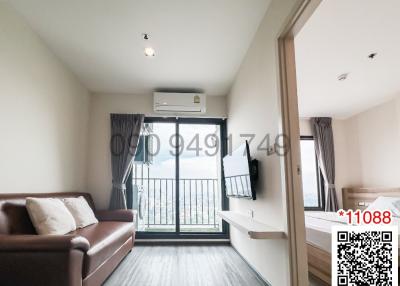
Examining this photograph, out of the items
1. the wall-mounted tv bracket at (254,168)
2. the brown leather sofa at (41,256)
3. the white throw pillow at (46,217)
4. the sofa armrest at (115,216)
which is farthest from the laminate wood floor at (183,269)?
the wall-mounted tv bracket at (254,168)

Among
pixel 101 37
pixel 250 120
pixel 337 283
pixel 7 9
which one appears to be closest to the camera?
pixel 337 283

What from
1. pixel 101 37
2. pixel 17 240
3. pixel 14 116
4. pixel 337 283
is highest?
pixel 101 37

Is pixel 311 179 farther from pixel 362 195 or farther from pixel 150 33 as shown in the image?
pixel 150 33

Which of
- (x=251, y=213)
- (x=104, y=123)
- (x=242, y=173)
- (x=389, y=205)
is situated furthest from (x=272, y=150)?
(x=104, y=123)

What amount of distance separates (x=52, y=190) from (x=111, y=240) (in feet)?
3.78

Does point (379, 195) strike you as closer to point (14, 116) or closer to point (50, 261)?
point (50, 261)

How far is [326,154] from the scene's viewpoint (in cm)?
548

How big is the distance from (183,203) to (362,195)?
3.26 meters

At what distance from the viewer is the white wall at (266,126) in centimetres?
227

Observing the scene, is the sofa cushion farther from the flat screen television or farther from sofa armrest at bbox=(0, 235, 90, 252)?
the flat screen television

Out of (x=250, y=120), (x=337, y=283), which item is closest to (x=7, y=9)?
(x=250, y=120)

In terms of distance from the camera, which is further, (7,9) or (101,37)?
(101,37)

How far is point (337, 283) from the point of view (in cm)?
177

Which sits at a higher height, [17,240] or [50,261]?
[17,240]
